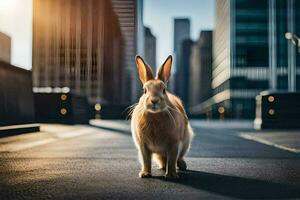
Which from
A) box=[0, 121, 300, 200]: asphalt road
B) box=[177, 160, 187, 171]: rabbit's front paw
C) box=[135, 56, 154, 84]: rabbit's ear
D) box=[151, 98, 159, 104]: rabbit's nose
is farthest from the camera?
box=[177, 160, 187, 171]: rabbit's front paw

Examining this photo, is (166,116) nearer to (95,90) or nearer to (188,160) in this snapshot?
(188,160)

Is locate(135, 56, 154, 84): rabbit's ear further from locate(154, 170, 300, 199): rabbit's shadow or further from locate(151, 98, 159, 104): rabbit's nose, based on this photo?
locate(154, 170, 300, 199): rabbit's shadow

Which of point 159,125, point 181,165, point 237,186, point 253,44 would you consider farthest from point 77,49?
point 237,186

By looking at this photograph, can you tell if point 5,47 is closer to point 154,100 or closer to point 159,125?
point 159,125

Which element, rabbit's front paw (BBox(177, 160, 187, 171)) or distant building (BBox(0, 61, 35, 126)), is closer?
rabbit's front paw (BBox(177, 160, 187, 171))

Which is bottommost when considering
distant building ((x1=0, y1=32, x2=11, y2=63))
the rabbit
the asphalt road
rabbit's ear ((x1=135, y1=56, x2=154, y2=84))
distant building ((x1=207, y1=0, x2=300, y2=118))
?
the asphalt road

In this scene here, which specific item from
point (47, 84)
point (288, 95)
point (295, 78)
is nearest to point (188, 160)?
point (288, 95)

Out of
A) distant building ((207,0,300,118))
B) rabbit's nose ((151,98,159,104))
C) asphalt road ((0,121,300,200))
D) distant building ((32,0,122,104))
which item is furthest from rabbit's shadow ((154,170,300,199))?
distant building ((32,0,122,104))

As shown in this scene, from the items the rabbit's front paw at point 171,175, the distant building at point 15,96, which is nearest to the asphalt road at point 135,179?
the rabbit's front paw at point 171,175
